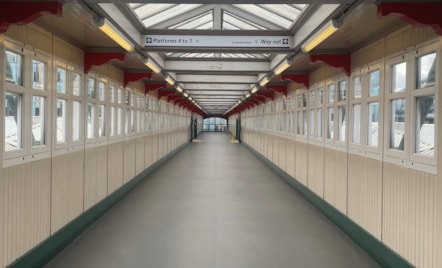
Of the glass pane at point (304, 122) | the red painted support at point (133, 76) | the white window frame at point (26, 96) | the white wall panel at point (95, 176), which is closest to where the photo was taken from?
the white window frame at point (26, 96)

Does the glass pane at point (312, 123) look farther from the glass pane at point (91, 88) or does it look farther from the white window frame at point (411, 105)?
the glass pane at point (91, 88)

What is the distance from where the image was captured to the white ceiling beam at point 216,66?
8.88 metres

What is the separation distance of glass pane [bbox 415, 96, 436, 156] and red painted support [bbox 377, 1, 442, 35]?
0.82 metres

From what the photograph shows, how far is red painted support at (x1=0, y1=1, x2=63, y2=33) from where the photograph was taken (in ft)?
10.8

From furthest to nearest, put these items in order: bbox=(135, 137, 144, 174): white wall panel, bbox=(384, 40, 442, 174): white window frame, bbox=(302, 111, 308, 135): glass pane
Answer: bbox=(135, 137, 144, 174): white wall panel
bbox=(302, 111, 308, 135): glass pane
bbox=(384, 40, 442, 174): white window frame

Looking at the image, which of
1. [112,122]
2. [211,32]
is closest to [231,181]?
[112,122]

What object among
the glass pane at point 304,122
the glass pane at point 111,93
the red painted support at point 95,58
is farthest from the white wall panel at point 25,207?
the glass pane at point 304,122

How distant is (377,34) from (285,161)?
22.8 ft

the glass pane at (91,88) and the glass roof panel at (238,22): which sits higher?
the glass roof panel at (238,22)

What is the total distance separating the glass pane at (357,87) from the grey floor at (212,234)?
2.33 meters

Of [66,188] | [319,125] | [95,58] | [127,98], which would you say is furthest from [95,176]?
[319,125]

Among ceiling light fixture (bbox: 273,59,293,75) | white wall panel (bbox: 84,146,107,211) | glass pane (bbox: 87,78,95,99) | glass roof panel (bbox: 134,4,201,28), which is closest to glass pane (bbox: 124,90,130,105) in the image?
white wall panel (bbox: 84,146,107,211)

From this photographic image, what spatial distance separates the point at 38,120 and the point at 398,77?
4661 mm

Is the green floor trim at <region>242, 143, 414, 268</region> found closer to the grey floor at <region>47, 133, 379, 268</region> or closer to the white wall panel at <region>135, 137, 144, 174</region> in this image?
the grey floor at <region>47, 133, 379, 268</region>
